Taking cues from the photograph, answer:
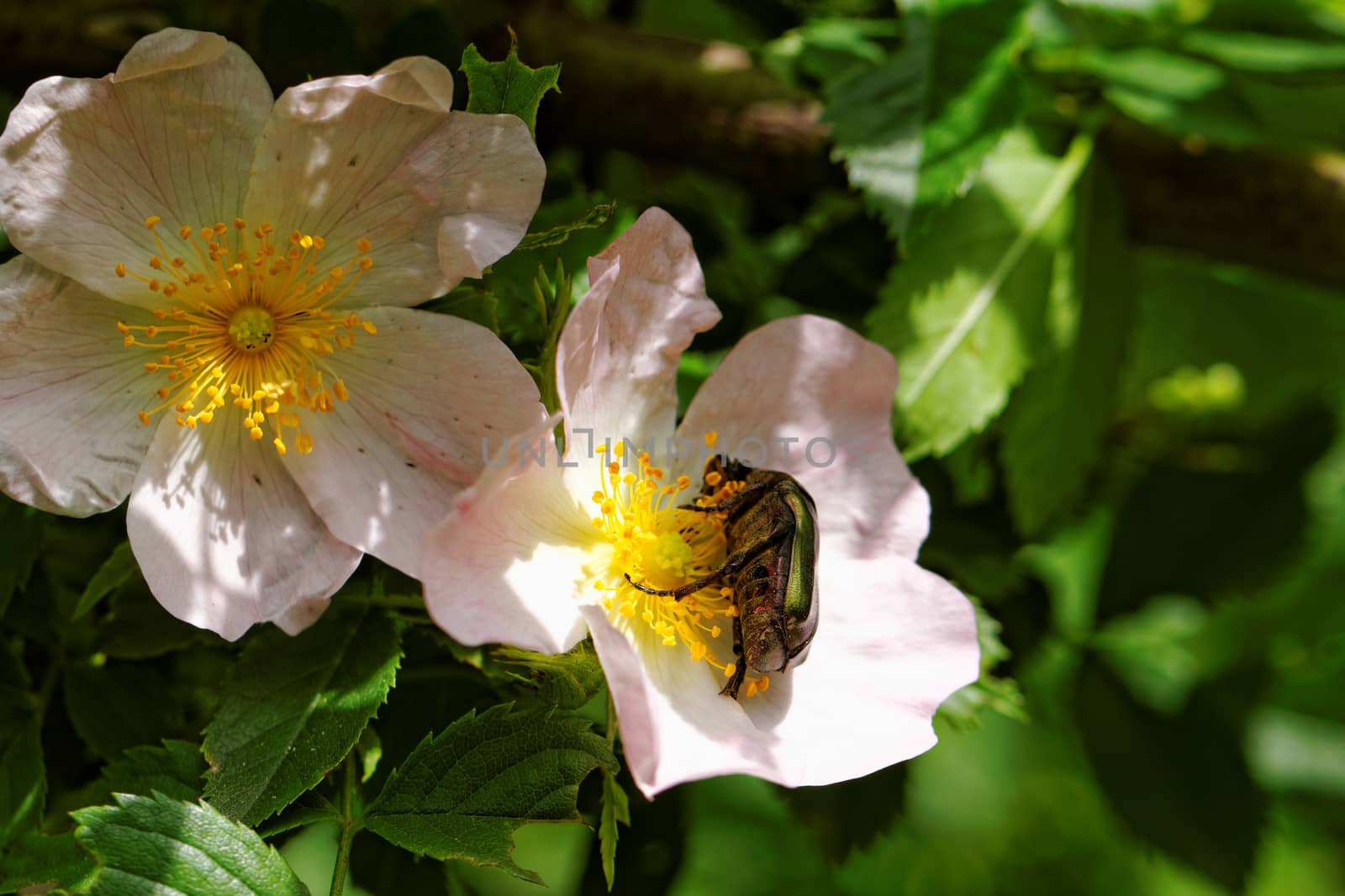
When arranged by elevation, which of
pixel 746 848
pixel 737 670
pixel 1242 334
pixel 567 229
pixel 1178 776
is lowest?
pixel 746 848

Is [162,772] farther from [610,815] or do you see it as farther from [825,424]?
[825,424]

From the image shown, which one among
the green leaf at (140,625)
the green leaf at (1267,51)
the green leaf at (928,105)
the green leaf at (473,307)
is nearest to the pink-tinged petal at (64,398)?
the green leaf at (140,625)

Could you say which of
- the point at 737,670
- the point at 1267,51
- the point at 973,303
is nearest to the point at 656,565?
the point at 737,670

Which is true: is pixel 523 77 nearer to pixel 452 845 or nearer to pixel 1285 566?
pixel 452 845

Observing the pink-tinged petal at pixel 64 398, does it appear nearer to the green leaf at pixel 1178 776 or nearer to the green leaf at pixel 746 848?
the green leaf at pixel 1178 776

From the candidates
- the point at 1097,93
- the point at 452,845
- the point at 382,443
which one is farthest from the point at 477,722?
the point at 1097,93
